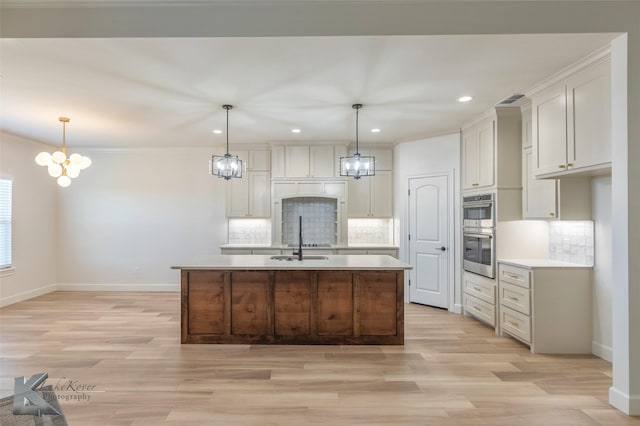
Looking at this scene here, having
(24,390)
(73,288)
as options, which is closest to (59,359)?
(24,390)

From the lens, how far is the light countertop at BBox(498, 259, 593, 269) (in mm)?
3498

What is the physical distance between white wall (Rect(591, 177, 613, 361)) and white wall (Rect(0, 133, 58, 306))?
7954mm

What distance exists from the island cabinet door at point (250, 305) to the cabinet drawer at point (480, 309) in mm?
2709

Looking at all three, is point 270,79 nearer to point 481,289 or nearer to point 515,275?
point 515,275

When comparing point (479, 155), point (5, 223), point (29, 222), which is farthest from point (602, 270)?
point (29, 222)

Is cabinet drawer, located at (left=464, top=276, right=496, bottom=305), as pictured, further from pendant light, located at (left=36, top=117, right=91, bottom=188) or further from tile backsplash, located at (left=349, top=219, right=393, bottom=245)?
pendant light, located at (left=36, top=117, right=91, bottom=188)

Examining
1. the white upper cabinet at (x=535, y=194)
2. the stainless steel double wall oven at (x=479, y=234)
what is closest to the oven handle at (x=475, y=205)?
the stainless steel double wall oven at (x=479, y=234)

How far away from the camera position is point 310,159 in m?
6.01

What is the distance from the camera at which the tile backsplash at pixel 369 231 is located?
632 cm

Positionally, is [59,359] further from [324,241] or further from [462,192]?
[462,192]

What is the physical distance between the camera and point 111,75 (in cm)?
318

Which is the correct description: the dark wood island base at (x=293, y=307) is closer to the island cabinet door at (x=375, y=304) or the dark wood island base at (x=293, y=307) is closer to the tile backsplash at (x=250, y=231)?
the island cabinet door at (x=375, y=304)

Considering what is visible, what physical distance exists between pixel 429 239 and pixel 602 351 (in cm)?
248

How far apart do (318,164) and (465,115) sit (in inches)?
98.9
